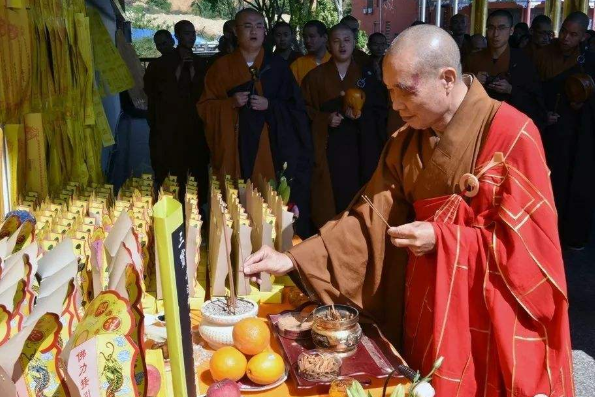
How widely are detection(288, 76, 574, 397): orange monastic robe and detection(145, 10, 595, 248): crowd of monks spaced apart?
258 cm

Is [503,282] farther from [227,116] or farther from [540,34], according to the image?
[540,34]

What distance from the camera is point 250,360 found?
5.20ft

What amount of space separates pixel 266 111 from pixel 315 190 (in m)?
1.02

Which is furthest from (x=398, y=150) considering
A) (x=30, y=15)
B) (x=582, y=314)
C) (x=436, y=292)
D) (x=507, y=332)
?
(x=582, y=314)

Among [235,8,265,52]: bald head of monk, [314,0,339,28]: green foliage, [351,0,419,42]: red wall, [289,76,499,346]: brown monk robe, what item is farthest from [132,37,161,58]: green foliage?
[289,76,499,346]: brown monk robe

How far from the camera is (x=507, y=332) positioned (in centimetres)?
169

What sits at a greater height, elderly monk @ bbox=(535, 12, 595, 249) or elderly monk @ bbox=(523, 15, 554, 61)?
elderly monk @ bbox=(523, 15, 554, 61)

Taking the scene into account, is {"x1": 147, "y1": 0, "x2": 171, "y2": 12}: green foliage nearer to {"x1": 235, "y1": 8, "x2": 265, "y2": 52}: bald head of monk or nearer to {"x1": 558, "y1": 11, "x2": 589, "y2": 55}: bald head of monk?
{"x1": 558, "y1": 11, "x2": 589, "y2": 55}: bald head of monk

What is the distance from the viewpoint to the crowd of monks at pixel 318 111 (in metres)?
4.39

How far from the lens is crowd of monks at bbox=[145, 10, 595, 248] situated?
4.39 m

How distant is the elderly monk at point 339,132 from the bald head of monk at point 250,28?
0.99 meters

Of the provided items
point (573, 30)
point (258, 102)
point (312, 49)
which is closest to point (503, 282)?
point (258, 102)

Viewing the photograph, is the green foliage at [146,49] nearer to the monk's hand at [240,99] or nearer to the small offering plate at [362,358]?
the monk's hand at [240,99]

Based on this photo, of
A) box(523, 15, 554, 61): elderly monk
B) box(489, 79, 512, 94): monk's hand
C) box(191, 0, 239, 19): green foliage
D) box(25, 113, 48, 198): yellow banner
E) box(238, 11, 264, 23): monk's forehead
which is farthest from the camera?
box(191, 0, 239, 19): green foliage
